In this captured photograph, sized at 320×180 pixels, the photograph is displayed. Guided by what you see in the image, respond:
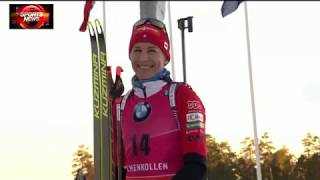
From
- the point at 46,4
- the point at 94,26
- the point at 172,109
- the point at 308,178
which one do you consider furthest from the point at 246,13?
the point at 308,178

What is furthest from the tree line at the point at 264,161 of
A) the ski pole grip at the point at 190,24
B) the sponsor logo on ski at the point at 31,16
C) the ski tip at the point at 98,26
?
the ski tip at the point at 98,26

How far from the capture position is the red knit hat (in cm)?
226

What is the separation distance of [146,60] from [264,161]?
864 inches

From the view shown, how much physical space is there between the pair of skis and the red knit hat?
0.37m

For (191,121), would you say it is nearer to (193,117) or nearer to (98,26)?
(193,117)

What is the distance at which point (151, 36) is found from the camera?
2.26 meters

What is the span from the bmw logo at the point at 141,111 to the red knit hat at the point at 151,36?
26 centimetres

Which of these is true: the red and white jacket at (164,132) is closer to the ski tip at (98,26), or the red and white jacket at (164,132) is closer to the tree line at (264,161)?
the ski tip at (98,26)

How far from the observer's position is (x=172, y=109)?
83.9 inches

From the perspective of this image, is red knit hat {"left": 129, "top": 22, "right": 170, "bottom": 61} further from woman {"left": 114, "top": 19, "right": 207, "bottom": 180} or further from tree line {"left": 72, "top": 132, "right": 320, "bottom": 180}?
tree line {"left": 72, "top": 132, "right": 320, "bottom": 180}

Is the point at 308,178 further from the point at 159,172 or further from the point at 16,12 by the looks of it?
the point at 159,172

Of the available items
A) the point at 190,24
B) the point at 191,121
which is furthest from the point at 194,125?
the point at 190,24

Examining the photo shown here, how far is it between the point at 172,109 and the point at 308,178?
70.0ft

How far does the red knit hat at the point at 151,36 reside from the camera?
2258mm
